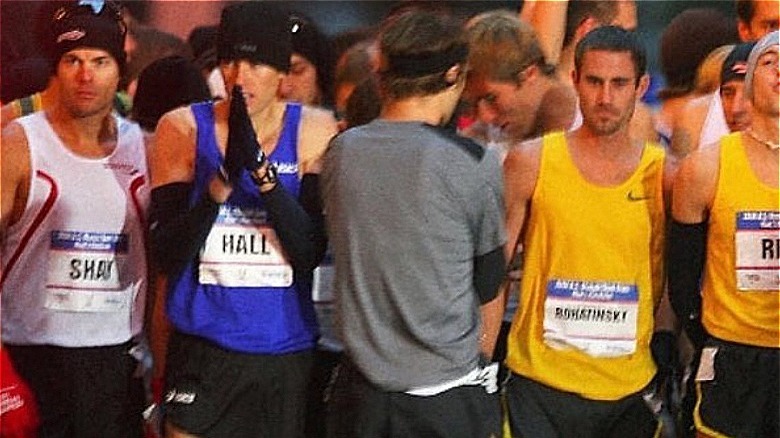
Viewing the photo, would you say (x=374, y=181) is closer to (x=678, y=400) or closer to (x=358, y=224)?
(x=358, y=224)

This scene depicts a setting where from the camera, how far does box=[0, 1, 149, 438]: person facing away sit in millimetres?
3904

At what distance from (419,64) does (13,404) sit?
137 cm

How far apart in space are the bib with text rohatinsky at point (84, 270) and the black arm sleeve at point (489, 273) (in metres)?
1.10

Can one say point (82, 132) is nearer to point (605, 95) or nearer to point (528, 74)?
point (528, 74)

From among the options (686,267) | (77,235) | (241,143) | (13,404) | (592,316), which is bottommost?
(13,404)

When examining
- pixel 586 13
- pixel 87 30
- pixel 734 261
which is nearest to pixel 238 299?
pixel 87 30

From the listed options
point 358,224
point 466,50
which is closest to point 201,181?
point 358,224

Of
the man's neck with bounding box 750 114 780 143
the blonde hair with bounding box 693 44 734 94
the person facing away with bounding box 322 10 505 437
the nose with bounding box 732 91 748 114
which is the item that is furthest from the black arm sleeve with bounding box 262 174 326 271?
the blonde hair with bounding box 693 44 734 94

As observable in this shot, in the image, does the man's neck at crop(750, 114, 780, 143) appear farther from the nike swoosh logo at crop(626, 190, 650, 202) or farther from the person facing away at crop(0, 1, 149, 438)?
the person facing away at crop(0, 1, 149, 438)

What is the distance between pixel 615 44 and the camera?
3.82 meters

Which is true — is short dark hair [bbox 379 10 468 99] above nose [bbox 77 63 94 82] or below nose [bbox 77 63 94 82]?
above

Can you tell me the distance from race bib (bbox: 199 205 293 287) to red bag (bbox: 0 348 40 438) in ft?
1.77

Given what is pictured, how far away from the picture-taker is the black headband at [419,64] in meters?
3.33

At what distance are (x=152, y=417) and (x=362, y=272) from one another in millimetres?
893
